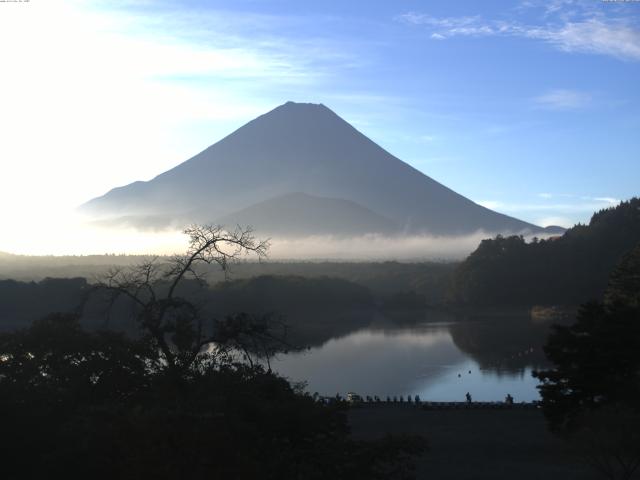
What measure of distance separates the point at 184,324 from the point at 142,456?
1871 mm

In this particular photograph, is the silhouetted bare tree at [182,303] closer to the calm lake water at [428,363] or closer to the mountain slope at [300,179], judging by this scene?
the calm lake water at [428,363]

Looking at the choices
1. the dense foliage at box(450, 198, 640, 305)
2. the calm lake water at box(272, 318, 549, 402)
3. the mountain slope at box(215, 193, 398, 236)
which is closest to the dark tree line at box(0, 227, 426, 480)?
the calm lake water at box(272, 318, 549, 402)

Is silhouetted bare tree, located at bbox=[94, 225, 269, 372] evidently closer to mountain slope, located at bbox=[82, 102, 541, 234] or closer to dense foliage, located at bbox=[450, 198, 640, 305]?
dense foliage, located at bbox=[450, 198, 640, 305]

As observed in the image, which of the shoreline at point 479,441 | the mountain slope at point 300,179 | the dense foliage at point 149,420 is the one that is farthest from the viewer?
the mountain slope at point 300,179

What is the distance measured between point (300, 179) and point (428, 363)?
107764mm

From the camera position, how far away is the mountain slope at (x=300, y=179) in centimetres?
12775

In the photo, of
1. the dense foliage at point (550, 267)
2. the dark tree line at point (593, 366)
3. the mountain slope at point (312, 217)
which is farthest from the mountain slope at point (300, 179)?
the dark tree line at point (593, 366)

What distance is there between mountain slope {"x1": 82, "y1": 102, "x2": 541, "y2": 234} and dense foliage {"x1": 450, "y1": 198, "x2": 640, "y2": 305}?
70.9m

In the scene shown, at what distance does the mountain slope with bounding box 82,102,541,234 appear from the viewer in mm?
127750

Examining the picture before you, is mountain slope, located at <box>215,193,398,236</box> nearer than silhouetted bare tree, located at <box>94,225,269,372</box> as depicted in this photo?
No

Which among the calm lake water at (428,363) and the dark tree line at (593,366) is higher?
the dark tree line at (593,366)

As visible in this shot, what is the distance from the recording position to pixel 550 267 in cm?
5316

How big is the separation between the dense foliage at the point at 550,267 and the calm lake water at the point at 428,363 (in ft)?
43.0

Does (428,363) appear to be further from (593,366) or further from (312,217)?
(312,217)
